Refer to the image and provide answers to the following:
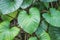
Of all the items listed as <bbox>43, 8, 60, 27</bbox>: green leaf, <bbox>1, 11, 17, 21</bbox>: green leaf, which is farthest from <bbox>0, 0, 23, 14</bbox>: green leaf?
<bbox>43, 8, 60, 27</bbox>: green leaf

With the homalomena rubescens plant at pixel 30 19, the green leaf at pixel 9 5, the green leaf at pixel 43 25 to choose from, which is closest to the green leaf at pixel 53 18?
the homalomena rubescens plant at pixel 30 19

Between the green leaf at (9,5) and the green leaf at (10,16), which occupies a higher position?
the green leaf at (9,5)

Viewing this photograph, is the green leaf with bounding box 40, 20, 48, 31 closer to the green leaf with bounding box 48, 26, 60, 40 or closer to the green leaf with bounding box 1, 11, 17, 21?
the green leaf with bounding box 48, 26, 60, 40

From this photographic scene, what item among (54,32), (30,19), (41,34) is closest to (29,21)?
(30,19)

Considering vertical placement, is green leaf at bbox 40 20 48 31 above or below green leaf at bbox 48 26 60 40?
above

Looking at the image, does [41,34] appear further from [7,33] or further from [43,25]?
[7,33]

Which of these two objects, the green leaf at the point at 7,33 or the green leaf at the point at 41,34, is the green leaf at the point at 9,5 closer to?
the green leaf at the point at 7,33

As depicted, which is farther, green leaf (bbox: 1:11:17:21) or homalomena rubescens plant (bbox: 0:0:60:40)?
green leaf (bbox: 1:11:17:21)

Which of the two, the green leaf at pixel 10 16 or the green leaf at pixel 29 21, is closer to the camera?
the green leaf at pixel 29 21
